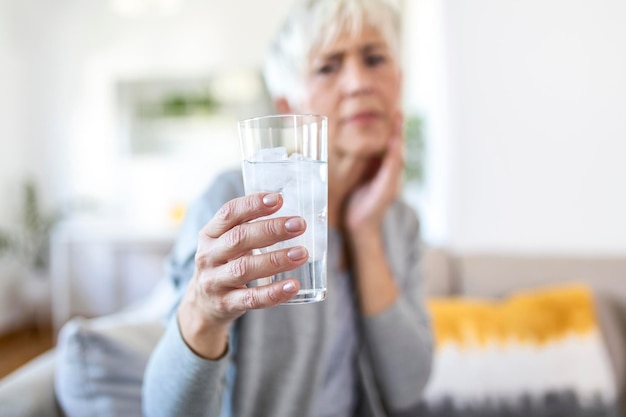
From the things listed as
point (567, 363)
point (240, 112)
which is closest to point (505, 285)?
point (567, 363)

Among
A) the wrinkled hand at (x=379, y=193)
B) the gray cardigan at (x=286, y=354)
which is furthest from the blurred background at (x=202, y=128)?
the wrinkled hand at (x=379, y=193)

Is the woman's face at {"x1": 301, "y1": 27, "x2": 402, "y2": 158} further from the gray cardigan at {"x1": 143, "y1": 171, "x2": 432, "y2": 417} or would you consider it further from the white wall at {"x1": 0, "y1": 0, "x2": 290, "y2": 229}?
the white wall at {"x1": 0, "y1": 0, "x2": 290, "y2": 229}

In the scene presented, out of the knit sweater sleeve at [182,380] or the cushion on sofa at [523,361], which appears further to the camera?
the cushion on sofa at [523,361]

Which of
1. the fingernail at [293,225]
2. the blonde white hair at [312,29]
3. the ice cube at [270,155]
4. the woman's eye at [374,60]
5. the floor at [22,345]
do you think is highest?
the blonde white hair at [312,29]

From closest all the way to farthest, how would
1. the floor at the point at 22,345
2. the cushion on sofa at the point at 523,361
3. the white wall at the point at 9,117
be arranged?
1. the cushion on sofa at the point at 523,361
2. the floor at the point at 22,345
3. the white wall at the point at 9,117

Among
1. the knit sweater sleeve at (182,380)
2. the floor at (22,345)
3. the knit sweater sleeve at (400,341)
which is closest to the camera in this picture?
the knit sweater sleeve at (182,380)

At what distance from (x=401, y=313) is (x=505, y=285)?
1187 mm

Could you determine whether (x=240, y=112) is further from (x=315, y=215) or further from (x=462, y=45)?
(x=315, y=215)

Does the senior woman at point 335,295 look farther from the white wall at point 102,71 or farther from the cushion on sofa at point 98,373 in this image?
the white wall at point 102,71

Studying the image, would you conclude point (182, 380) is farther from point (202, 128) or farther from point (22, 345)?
point (202, 128)

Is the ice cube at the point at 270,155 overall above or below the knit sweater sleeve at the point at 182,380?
above

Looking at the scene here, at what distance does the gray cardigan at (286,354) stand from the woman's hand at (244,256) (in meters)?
0.15

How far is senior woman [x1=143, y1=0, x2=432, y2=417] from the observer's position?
65 cm

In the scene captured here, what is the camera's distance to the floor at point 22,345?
12.1 ft
